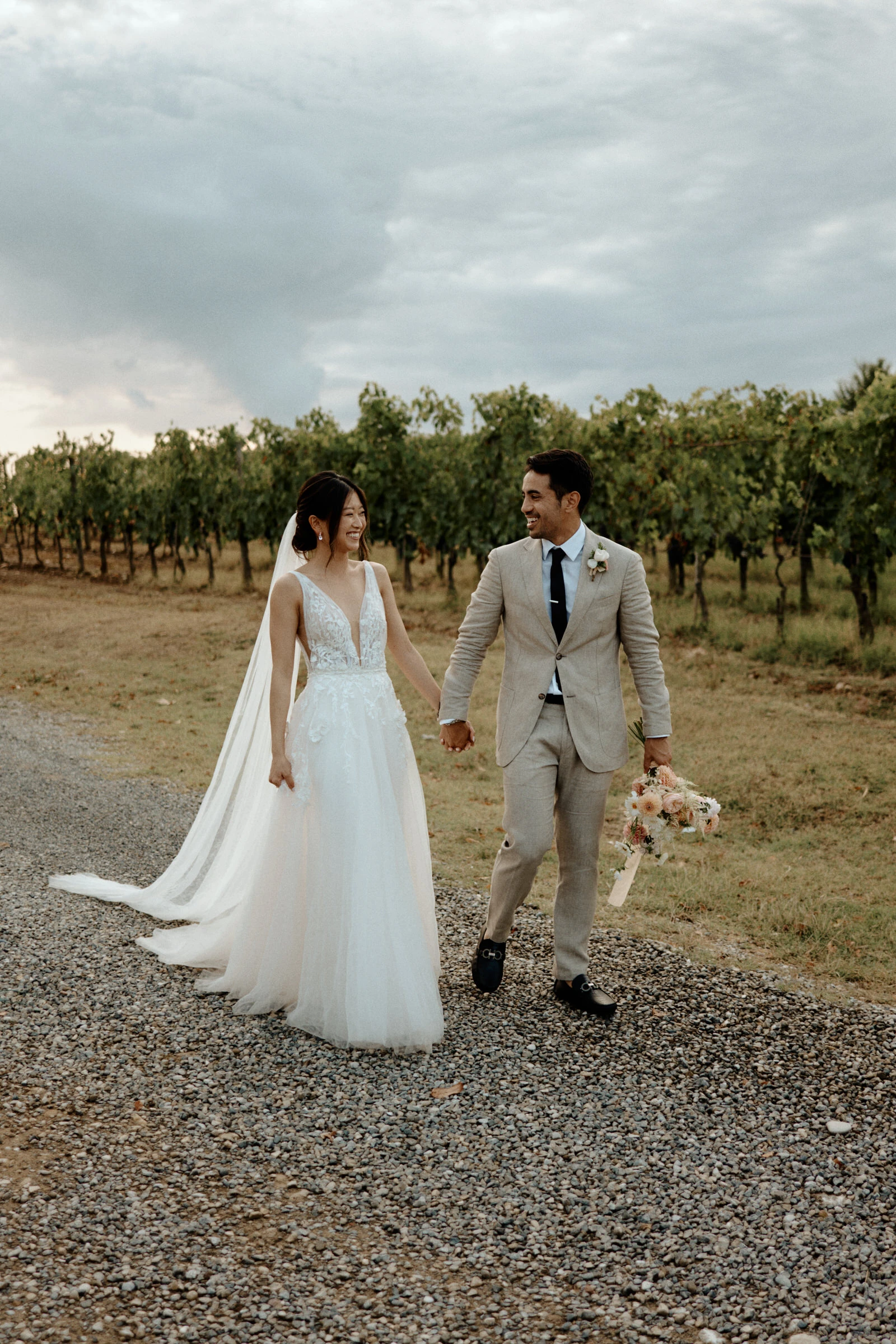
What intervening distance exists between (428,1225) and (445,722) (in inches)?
78.6

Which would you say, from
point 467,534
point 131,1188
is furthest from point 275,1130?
point 467,534

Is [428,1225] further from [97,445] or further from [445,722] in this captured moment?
[97,445]

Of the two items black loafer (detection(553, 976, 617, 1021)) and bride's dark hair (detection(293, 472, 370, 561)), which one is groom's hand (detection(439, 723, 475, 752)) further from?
black loafer (detection(553, 976, 617, 1021))

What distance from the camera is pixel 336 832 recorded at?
4164 mm

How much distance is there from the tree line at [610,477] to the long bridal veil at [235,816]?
11123 mm

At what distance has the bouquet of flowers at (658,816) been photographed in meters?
4.14

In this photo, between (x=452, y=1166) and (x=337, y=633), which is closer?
(x=452, y=1166)

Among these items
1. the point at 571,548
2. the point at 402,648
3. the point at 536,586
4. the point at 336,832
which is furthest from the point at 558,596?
the point at 336,832

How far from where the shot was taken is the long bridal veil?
491cm

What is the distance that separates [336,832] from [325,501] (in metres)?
1.33

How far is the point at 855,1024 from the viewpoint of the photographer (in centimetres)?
441

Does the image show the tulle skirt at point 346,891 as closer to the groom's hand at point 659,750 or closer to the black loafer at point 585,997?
the black loafer at point 585,997

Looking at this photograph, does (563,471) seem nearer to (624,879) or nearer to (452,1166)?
(624,879)

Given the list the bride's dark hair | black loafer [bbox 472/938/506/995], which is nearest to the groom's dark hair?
the bride's dark hair
